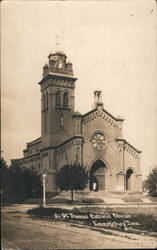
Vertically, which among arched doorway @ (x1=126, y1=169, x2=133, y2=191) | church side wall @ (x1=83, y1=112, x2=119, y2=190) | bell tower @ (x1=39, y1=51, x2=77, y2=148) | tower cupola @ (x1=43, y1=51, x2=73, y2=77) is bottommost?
arched doorway @ (x1=126, y1=169, x2=133, y2=191)

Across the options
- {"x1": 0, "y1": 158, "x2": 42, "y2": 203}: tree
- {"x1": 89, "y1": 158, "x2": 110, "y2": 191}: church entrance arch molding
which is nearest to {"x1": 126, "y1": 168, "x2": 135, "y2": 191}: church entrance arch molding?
{"x1": 89, "y1": 158, "x2": 110, "y2": 191}: church entrance arch molding

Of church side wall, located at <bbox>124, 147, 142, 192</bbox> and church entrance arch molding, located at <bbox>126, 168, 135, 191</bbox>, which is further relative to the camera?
church entrance arch molding, located at <bbox>126, 168, 135, 191</bbox>

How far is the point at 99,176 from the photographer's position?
4828cm

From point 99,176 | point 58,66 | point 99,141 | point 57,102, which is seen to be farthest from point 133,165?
point 58,66

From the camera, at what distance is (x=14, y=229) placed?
50.4ft

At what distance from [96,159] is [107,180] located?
10.4 feet

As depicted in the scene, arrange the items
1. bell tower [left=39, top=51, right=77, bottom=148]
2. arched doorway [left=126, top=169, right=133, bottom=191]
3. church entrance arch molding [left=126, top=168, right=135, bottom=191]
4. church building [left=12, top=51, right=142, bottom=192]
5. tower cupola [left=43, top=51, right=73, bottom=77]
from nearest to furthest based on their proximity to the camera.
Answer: church building [left=12, top=51, right=142, bottom=192]
tower cupola [left=43, top=51, right=73, bottom=77]
bell tower [left=39, top=51, right=77, bottom=148]
church entrance arch molding [left=126, top=168, right=135, bottom=191]
arched doorway [left=126, top=169, right=133, bottom=191]

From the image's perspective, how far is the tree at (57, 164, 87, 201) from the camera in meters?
37.1

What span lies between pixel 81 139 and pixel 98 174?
5.41m

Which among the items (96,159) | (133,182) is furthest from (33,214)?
Result: (133,182)

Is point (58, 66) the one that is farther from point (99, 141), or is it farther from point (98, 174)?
point (98, 174)

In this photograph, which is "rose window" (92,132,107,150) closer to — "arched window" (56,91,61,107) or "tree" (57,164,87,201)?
"arched window" (56,91,61,107)

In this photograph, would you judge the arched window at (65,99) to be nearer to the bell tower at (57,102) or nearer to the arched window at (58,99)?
the bell tower at (57,102)

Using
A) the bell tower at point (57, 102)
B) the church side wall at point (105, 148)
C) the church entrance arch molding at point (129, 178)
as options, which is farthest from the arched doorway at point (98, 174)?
the bell tower at point (57, 102)
